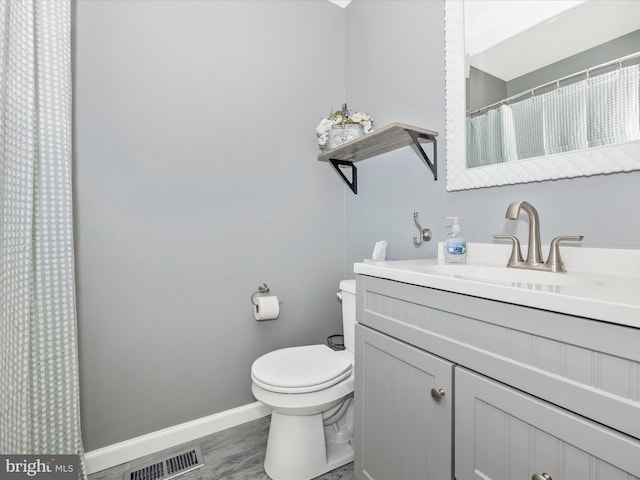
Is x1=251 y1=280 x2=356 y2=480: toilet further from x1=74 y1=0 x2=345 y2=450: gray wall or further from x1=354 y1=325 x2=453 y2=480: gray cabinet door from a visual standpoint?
x1=74 y1=0 x2=345 y2=450: gray wall

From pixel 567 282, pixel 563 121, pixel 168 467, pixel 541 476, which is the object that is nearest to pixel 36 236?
pixel 168 467

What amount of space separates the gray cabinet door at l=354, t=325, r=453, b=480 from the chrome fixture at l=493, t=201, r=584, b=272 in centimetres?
48

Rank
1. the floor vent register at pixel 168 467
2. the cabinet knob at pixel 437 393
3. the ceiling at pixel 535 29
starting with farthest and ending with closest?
the floor vent register at pixel 168 467, the ceiling at pixel 535 29, the cabinet knob at pixel 437 393

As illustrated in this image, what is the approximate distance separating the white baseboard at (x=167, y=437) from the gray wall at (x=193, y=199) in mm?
44

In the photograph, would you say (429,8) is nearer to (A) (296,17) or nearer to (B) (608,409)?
(A) (296,17)

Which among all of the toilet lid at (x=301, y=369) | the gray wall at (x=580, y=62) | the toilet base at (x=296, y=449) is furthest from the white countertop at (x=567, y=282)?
the toilet base at (x=296, y=449)

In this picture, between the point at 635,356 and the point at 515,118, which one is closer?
the point at 635,356

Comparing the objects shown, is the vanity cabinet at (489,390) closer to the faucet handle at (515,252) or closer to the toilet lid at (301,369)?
the toilet lid at (301,369)

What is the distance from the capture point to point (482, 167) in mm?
1288

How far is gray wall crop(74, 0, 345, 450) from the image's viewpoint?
1416mm

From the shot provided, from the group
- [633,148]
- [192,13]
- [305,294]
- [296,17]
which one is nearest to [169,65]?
[192,13]

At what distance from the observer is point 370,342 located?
3.80 feet

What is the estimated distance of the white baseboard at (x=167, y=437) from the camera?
1410mm

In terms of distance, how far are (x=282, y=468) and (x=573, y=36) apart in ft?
6.18
